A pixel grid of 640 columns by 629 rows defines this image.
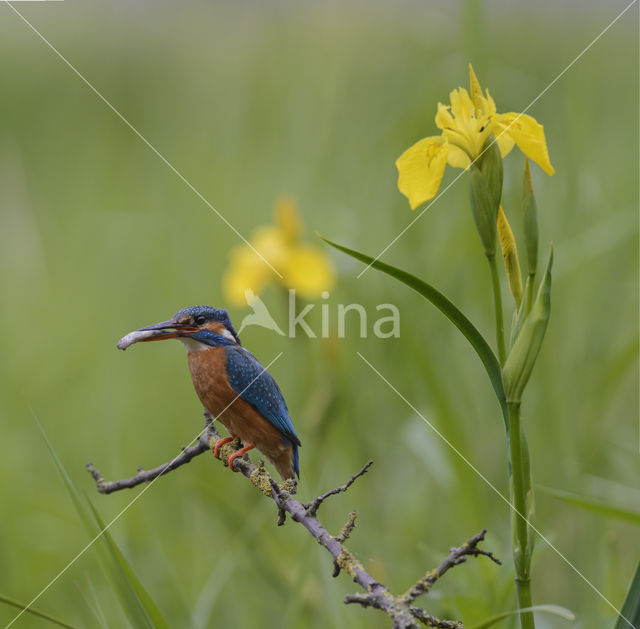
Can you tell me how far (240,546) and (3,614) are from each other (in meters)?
0.71

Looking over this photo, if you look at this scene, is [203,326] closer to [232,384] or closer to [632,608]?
[232,384]

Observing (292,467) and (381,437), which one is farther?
(381,437)

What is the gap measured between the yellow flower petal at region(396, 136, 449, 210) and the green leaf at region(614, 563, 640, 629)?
0.50m

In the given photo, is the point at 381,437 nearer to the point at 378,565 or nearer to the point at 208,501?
the point at 208,501

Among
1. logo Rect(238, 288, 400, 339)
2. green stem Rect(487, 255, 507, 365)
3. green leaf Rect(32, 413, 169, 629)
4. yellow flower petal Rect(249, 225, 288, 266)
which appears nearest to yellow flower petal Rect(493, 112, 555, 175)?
green stem Rect(487, 255, 507, 365)

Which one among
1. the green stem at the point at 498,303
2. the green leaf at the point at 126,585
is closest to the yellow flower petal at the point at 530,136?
the green stem at the point at 498,303

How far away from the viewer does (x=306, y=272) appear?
2158 mm

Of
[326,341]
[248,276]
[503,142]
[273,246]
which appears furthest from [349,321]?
[503,142]

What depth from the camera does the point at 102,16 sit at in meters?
5.05

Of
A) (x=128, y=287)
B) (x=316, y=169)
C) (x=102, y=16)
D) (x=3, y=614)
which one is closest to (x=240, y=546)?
(x=3, y=614)

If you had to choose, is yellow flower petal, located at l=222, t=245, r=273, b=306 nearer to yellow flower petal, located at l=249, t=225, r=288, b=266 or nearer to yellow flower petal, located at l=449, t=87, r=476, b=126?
yellow flower petal, located at l=249, t=225, r=288, b=266

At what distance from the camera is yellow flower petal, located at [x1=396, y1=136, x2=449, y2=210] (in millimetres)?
968

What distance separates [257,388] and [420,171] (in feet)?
1.17

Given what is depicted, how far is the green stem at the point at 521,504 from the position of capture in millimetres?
898
